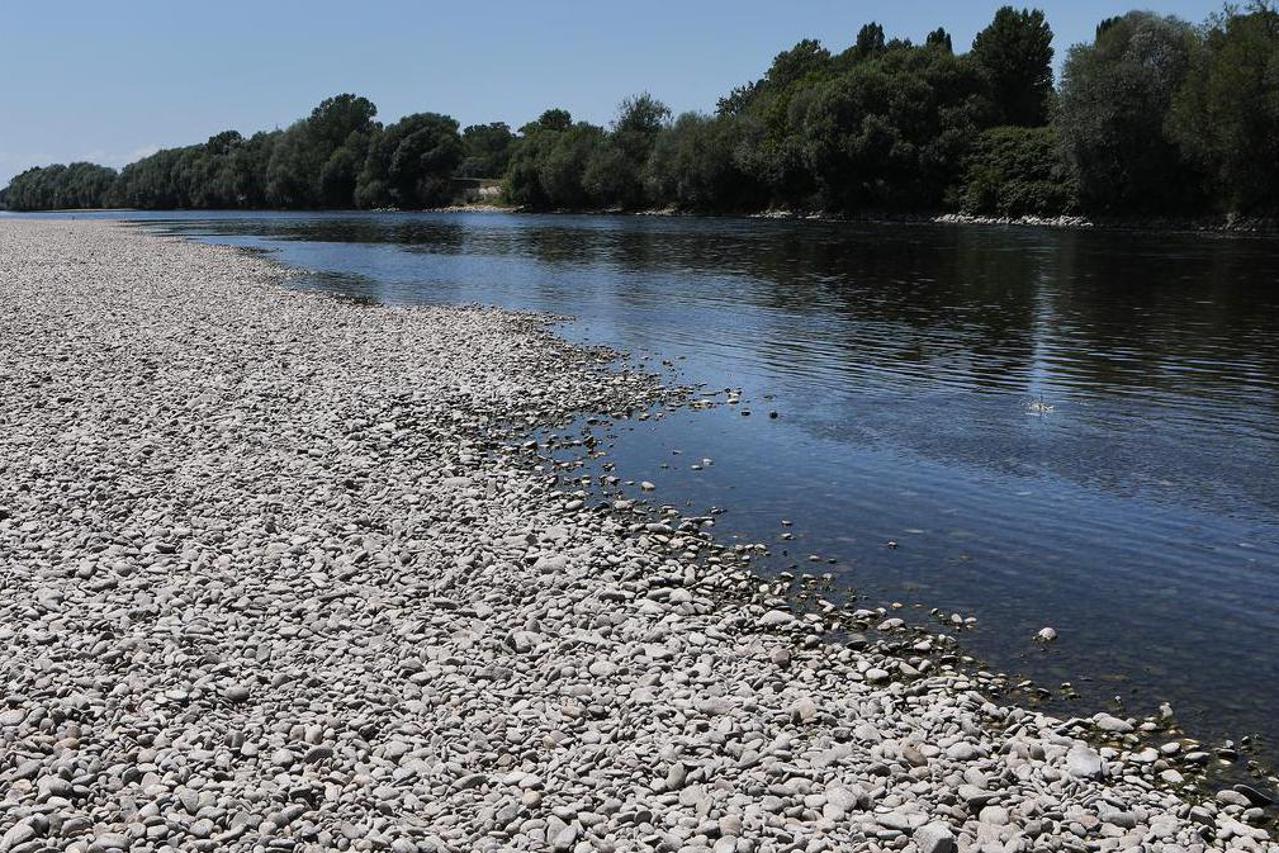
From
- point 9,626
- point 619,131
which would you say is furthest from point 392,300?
point 619,131

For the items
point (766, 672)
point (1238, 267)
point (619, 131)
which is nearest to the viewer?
point (766, 672)

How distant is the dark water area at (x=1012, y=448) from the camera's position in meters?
10.8

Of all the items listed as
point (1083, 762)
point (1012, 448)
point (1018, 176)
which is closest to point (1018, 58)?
point (1018, 176)

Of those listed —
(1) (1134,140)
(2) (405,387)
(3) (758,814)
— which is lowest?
(3) (758,814)

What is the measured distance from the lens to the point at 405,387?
22.0 metres

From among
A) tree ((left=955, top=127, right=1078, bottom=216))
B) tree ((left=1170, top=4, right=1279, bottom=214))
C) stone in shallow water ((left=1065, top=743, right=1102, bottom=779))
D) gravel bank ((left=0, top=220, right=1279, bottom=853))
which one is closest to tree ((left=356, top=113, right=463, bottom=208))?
tree ((left=955, top=127, right=1078, bottom=216))

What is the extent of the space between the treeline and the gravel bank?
75.5 metres

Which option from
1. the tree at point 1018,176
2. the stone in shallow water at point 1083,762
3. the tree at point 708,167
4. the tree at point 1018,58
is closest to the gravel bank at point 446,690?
the stone in shallow water at point 1083,762

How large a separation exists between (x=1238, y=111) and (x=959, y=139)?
33.9 metres

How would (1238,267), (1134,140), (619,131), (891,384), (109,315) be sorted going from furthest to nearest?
→ (619,131)
(1134,140)
(1238,267)
(109,315)
(891,384)

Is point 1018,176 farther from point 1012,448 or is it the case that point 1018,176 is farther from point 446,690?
point 446,690

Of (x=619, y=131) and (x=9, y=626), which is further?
(x=619, y=131)

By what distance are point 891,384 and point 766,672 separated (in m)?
15.4

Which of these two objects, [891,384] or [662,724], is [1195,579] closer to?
[662,724]
